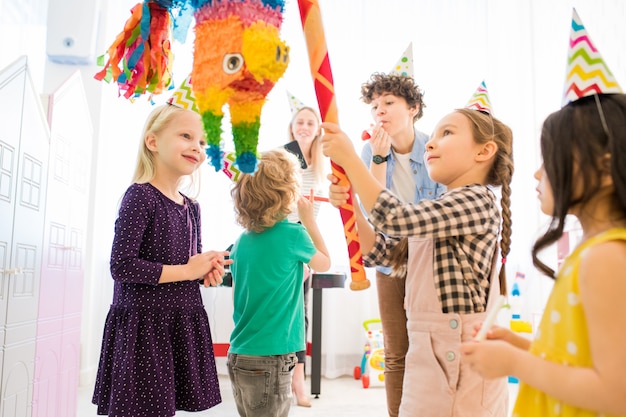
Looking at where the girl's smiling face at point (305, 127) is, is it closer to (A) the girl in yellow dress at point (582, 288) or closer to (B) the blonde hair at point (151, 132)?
(B) the blonde hair at point (151, 132)

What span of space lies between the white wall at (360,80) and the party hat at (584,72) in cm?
209

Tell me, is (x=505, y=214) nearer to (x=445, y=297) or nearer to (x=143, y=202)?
(x=445, y=297)

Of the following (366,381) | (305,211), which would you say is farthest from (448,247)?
(366,381)

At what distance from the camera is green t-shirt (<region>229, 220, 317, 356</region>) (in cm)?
132

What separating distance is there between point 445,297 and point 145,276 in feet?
1.92

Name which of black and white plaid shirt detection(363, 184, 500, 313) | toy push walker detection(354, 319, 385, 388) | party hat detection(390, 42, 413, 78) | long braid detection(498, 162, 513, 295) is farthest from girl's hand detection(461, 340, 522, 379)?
toy push walker detection(354, 319, 385, 388)

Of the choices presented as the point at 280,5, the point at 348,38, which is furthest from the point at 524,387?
the point at 348,38

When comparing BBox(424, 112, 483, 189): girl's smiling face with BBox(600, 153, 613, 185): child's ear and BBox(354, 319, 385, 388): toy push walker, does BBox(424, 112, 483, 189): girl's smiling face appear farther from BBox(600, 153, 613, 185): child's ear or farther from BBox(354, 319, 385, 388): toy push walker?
BBox(354, 319, 385, 388): toy push walker

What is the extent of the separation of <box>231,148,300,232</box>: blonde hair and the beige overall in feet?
1.46

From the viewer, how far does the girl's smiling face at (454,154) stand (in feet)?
3.52

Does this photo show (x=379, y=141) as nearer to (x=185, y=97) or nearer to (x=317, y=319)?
(x=185, y=97)

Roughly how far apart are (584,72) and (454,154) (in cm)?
33

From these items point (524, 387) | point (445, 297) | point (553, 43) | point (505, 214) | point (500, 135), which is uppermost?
point (553, 43)

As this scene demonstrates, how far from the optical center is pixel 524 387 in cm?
71
